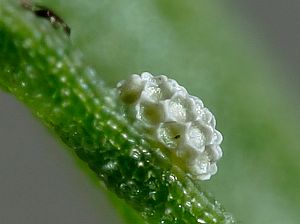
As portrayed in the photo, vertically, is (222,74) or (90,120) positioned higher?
(222,74)

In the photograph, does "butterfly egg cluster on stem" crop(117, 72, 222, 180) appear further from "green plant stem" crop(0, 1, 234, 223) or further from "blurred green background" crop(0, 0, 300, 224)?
"blurred green background" crop(0, 0, 300, 224)

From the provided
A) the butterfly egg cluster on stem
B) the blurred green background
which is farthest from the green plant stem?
the blurred green background

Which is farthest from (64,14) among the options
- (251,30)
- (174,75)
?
(251,30)

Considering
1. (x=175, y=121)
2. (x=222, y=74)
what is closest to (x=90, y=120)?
(x=175, y=121)

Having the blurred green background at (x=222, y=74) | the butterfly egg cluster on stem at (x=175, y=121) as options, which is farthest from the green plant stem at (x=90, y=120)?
the blurred green background at (x=222, y=74)

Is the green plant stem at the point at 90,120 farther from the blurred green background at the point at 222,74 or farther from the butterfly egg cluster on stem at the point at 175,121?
the blurred green background at the point at 222,74

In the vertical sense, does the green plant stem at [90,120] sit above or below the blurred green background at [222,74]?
below

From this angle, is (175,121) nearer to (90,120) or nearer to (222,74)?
(90,120)
